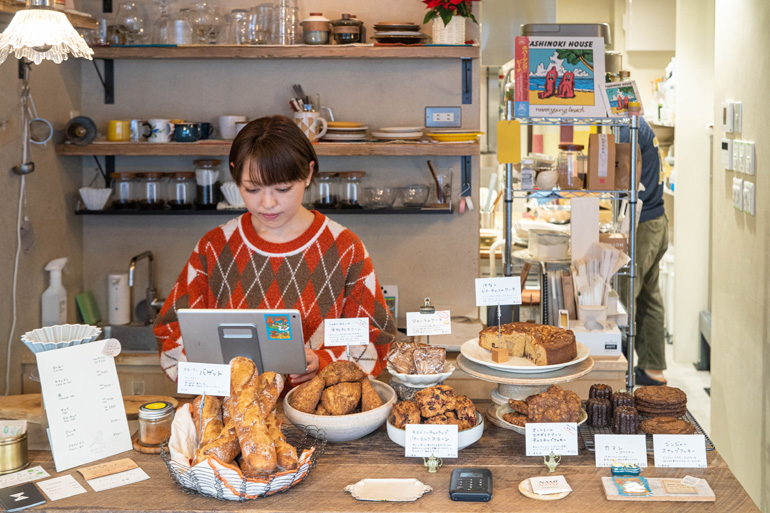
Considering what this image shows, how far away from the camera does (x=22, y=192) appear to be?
3.04 m

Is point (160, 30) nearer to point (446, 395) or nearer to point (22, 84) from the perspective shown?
point (22, 84)

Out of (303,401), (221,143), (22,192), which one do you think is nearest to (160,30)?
(221,143)

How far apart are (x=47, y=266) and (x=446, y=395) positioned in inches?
82.8

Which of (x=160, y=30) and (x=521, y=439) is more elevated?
(x=160, y=30)

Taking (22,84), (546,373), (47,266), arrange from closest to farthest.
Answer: (546,373) → (22,84) → (47,266)

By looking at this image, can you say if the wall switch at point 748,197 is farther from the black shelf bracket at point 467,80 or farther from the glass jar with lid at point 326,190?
the glass jar with lid at point 326,190

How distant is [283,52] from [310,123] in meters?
0.29

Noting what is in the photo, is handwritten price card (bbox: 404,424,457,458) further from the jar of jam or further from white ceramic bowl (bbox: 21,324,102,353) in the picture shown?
white ceramic bowl (bbox: 21,324,102,353)

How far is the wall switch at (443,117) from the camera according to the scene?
347 centimetres

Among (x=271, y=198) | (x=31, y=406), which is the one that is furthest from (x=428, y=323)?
(x=31, y=406)

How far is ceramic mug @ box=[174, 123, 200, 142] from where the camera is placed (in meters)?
3.34

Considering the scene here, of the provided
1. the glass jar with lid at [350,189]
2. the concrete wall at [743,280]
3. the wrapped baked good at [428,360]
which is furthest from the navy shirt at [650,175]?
the wrapped baked good at [428,360]

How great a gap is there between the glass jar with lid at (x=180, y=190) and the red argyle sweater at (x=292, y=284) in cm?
114

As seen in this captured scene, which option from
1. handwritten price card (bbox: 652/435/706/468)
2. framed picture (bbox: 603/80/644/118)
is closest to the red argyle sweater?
handwritten price card (bbox: 652/435/706/468)
